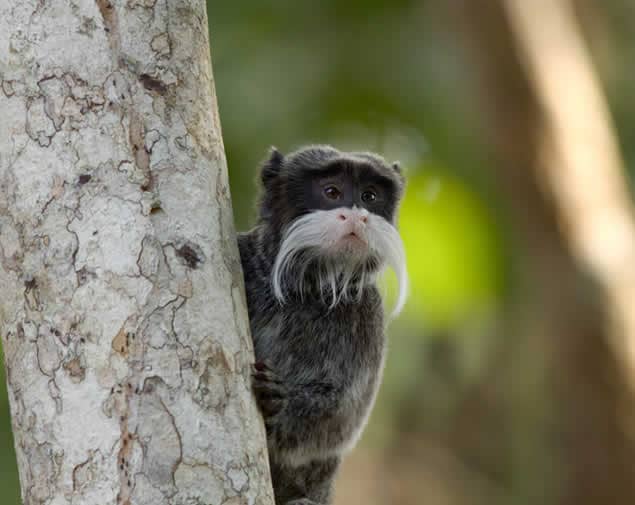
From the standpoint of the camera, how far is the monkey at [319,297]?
159 inches

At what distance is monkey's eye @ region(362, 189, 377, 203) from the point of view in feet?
14.3

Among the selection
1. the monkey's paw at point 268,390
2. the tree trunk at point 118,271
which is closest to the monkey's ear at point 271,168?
the monkey's paw at point 268,390

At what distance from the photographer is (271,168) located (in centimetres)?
447

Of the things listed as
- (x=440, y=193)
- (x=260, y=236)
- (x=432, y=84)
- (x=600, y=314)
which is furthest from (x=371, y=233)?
(x=432, y=84)

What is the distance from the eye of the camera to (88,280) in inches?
114

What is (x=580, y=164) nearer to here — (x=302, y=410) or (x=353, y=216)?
(x=353, y=216)

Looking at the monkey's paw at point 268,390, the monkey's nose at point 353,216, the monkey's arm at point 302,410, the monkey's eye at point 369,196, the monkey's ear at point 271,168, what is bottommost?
the monkey's arm at point 302,410

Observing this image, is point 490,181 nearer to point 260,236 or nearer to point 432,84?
point 432,84

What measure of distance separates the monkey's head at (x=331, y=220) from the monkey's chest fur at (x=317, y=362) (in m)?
0.07

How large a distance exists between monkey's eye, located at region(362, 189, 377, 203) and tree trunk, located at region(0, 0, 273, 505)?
3.88ft

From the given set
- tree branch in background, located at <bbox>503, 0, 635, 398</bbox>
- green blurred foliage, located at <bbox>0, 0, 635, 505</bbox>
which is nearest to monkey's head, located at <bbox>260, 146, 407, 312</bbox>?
tree branch in background, located at <bbox>503, 0, 635, 398</bbox>

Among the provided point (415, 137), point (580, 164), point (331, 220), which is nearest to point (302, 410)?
point (331, 220)

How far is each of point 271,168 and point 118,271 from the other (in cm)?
165

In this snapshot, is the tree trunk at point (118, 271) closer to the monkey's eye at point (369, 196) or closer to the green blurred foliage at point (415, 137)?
the monkey's eye at point (369, 196)
